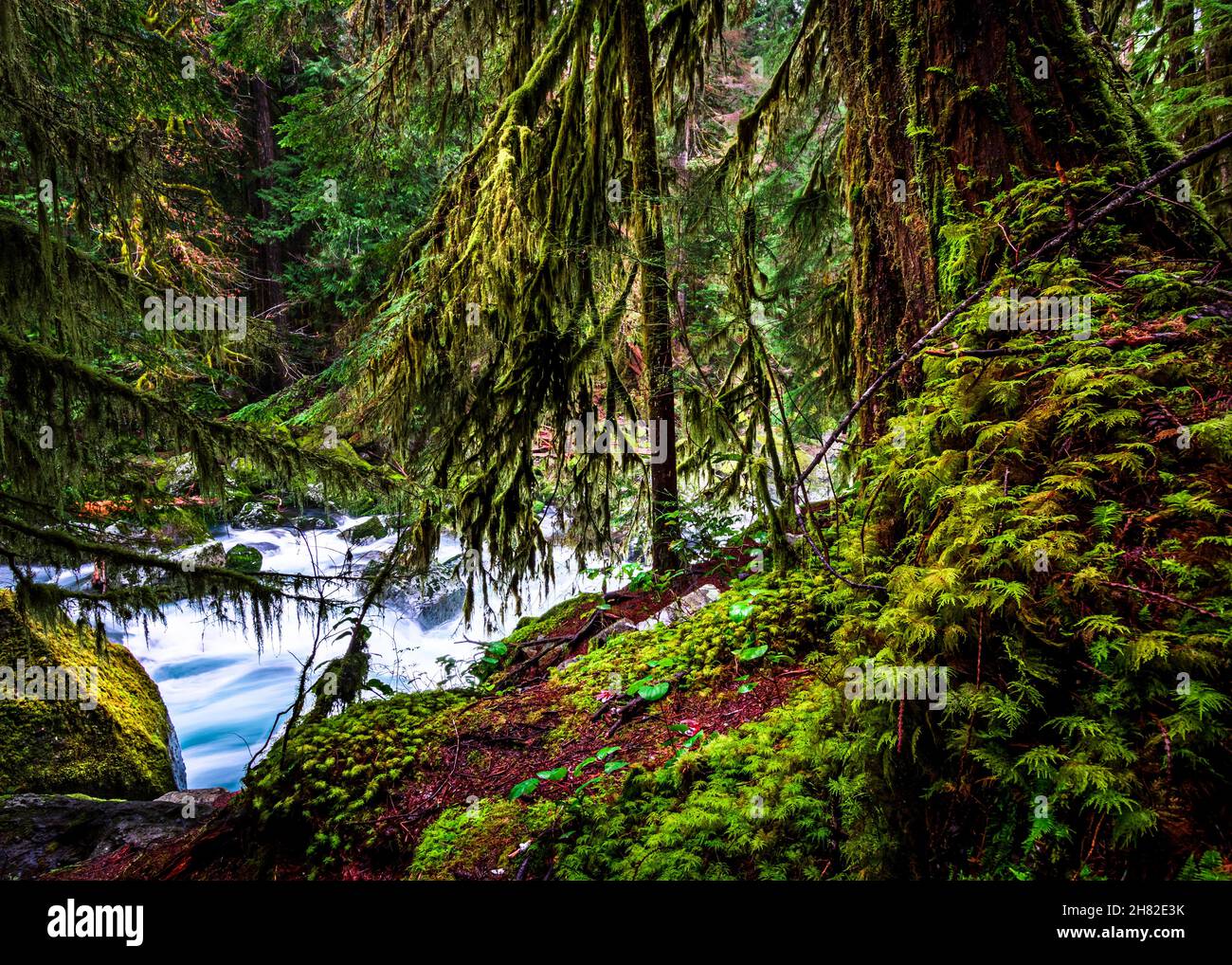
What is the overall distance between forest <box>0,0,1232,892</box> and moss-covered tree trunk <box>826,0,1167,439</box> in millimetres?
15

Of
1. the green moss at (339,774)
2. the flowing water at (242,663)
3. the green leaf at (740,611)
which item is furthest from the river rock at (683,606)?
the flowing water at (242,663)

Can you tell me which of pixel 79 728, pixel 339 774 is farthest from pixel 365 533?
pixel 339 774

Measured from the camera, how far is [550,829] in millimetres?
2494

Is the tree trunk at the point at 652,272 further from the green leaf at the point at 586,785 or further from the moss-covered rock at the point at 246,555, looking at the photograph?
the moss-covered rock at the point at 246,555

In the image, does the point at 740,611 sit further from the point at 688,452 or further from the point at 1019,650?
the point at 688,452

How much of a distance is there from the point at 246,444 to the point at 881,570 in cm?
395

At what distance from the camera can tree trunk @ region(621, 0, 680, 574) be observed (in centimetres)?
450

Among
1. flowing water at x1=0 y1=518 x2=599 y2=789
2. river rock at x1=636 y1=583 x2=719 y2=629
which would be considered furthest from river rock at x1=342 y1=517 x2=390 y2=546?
river rock at x1=636 y1=583 x2=719 y2=629

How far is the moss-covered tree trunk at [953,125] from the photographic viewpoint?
2.11m

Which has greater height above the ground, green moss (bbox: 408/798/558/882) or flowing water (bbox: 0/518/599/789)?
green moss (bbox: 408/798/558/882)

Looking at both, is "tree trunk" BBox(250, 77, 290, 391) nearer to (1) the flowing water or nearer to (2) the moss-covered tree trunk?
(1) the flowing water

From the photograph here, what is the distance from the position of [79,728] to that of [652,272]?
6.66 metres

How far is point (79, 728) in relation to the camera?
536 cm
